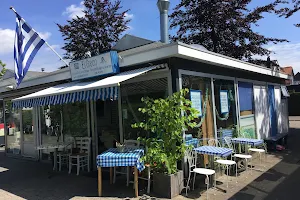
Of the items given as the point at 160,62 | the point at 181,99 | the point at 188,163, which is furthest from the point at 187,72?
the point at 188,163

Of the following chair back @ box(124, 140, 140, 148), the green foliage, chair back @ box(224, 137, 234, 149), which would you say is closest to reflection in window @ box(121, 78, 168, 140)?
chair back @ box(124, 140, 140, 148)

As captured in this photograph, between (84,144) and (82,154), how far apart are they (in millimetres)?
491

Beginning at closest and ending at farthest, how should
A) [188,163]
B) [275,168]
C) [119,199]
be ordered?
1. [119,199]
2. [188,163]
3. [275,168]

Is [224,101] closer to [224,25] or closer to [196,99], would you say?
[196,99]

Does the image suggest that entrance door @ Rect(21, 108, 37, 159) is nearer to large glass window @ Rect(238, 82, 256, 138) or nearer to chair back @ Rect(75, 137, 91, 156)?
chair back @ Rect(75, 137, 91, 156)

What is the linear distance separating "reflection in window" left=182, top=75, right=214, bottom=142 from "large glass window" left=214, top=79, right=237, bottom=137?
1.33ft

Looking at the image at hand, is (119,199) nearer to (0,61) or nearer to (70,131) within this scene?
(70,131)

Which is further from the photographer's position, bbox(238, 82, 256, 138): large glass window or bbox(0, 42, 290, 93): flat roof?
bbox(238, 82, 256, 138): large glass window

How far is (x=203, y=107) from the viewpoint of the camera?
7.40m

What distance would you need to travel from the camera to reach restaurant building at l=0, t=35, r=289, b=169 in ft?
21.0

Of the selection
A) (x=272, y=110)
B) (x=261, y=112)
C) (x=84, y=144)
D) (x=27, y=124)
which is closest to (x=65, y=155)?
(x=84, y=144)

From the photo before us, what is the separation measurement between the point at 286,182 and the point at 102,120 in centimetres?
565

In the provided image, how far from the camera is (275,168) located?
25.6 feet

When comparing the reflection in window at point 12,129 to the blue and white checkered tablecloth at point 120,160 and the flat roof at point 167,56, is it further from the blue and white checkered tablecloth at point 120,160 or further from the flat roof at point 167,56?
the blue and white checkered tablecloth at point 120,160
